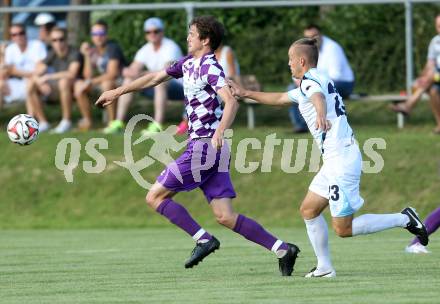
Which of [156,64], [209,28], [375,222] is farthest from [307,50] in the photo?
[156,64]

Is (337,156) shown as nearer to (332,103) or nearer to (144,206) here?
(332,103)

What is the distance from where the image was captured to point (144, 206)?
1772 centimetres

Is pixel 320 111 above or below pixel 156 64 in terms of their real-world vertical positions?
above

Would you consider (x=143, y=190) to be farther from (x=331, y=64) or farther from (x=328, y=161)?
(x=328, y=161)

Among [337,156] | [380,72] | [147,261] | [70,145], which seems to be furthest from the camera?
[380,72]

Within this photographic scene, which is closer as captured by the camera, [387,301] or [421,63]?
[387,301]

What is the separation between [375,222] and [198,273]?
1465 millimetres

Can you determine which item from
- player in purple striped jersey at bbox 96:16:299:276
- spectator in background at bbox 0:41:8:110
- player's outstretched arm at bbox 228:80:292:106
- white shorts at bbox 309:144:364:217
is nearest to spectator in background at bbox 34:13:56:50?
spectator in background at bbox 0:41:8:110

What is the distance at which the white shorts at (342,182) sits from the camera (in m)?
9.24

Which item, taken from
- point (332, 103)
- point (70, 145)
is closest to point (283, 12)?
point (70, 145)

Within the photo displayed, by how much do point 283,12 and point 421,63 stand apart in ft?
8.10

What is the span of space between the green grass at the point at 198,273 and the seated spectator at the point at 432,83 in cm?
363

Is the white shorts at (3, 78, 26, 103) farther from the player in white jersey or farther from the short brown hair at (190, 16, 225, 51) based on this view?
the player in white jersey

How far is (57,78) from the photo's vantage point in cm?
1895
